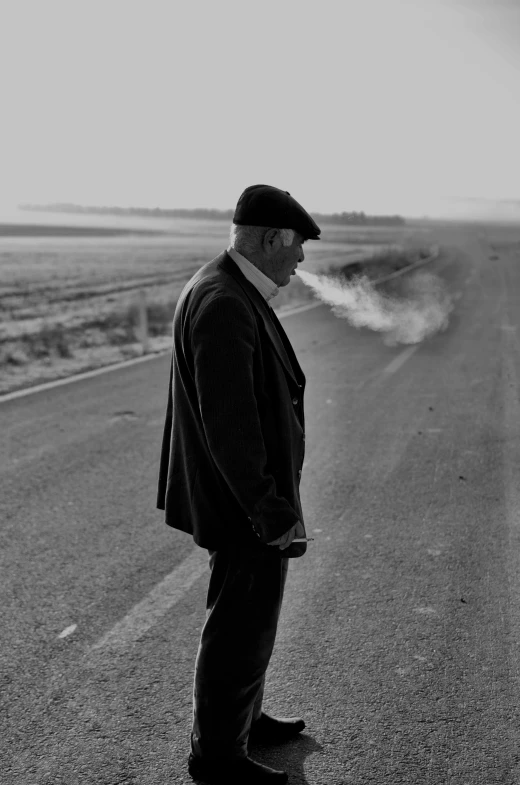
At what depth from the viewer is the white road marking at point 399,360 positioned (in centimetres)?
1132

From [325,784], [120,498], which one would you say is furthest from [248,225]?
[120,498]

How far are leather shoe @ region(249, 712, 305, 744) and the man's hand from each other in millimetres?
879

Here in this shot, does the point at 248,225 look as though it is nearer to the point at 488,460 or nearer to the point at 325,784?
the point at 325,784

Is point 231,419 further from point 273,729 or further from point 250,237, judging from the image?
point 273,729

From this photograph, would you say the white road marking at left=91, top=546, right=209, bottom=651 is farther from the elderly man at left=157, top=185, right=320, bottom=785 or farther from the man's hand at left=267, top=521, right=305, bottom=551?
the man's hand at left=267, top=521, right=305, bottom=551

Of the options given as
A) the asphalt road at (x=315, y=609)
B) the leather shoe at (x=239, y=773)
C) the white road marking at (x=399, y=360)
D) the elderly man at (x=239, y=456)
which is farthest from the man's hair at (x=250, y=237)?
the white road marking at (x=399, y=360)

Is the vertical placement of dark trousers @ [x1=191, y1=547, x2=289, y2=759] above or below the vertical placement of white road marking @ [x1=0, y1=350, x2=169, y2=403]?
above

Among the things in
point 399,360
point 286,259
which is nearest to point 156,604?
point 286,259

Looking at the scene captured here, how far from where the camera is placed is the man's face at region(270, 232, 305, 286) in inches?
104

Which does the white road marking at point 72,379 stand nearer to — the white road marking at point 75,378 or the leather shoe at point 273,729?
the white road marking at point 75,378

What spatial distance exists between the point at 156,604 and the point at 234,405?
205 cm

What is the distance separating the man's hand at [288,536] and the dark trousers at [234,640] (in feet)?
0.32

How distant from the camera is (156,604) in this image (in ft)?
13.6

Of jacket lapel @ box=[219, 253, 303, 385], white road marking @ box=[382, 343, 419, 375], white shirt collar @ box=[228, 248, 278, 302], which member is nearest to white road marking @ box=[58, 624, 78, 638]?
jacket lapel @ box=[219, 253, 303, 385]
